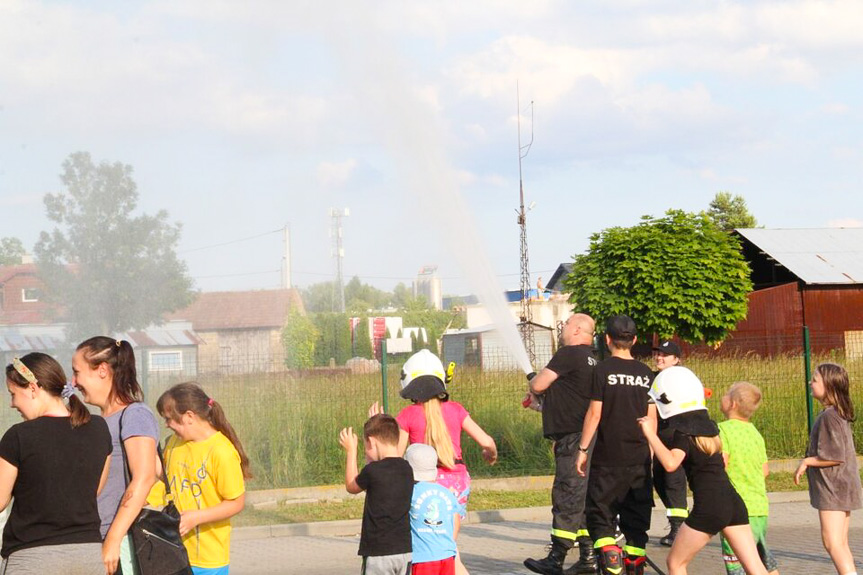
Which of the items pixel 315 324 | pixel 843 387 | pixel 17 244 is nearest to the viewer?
pixel 843 387

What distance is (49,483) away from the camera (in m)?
3.84

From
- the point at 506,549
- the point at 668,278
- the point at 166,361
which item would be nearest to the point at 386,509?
the point at 506,549

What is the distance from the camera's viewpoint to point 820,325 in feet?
145

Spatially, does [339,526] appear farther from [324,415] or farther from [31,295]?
[31,295]

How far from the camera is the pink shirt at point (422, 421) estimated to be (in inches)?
261

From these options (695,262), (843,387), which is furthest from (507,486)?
(695,262)

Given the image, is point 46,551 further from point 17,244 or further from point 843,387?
point 17,244

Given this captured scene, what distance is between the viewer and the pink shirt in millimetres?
6633

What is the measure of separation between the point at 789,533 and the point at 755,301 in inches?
1398

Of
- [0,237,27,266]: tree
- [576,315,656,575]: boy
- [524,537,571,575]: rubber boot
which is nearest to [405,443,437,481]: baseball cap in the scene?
[576,315,656,575]: boy

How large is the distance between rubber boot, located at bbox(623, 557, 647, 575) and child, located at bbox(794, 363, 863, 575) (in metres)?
1.14

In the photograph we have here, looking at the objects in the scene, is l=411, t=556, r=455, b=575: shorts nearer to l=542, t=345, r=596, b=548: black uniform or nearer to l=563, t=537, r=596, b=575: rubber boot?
l=542, t=345, r=596, b=548: black uniform

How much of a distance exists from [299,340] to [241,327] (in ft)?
4.95

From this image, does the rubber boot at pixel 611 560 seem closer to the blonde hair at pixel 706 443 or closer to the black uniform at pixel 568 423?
the black uniform at pixel 568 423
